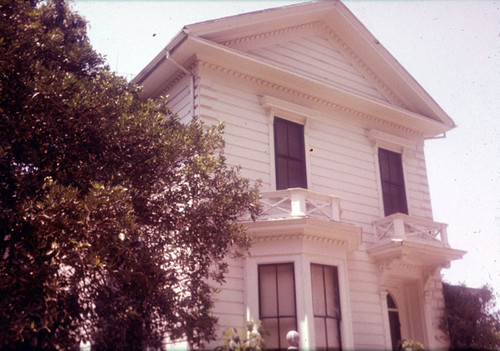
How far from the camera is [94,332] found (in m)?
7.17

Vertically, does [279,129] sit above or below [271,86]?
below

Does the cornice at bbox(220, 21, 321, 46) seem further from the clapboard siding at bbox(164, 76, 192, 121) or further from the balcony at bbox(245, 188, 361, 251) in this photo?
the balcony at bbox(245, 188, 361, 251)

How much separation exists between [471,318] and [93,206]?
1121cm

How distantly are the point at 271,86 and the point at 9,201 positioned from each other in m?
7.52

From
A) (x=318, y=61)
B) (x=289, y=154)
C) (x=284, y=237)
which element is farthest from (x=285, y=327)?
(x=318, y=61)

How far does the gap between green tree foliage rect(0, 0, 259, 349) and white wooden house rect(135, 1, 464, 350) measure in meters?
1.88

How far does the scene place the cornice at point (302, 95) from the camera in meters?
12.4

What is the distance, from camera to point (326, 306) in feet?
36.5

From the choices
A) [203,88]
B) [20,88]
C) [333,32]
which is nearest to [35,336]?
[20,88]

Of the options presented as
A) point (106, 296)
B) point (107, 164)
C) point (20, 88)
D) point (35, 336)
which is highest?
point (20, 88)

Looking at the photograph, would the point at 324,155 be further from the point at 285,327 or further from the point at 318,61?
the point at 285,327

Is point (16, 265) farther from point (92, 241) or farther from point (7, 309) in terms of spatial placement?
point (92, 241)

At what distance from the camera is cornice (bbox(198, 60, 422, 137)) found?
12.4 meters

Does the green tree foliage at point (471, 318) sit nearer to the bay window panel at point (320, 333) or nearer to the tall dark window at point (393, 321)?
the tall dark window at point (393, 321)
